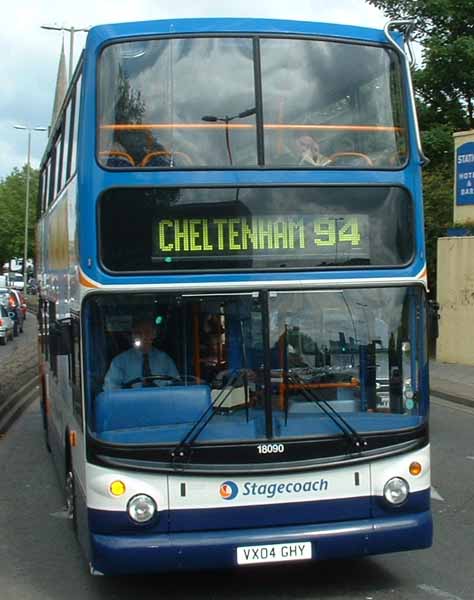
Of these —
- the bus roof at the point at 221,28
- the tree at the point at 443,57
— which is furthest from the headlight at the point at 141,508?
the tree at the point at 443,57

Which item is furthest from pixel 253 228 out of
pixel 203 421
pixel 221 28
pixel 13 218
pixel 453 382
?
pixel 13 218

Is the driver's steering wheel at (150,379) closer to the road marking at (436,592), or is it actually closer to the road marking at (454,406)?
the road marking at (436,592)

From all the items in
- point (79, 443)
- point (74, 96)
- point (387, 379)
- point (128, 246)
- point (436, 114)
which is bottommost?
point (79, 443)

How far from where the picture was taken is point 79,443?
21.9 ft

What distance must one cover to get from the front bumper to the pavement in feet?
37.6

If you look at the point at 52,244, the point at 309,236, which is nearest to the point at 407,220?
the point at 309,236

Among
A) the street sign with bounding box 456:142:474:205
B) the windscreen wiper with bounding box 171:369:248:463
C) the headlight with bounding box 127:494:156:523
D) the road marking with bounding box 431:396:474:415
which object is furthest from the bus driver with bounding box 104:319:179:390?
the street sign with bounding box 456:142:474:205

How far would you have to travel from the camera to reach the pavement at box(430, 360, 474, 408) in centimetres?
1778

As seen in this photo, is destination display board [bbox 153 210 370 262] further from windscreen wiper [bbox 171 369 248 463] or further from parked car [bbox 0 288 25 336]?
parked car [bbox 0 288 25 336]

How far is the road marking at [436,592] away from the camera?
6.17m

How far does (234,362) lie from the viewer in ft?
20.0

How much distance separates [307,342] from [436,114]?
2521 centimetres

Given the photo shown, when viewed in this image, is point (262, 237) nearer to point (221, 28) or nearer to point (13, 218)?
point (221, 28)

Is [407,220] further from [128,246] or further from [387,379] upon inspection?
[128,246]
